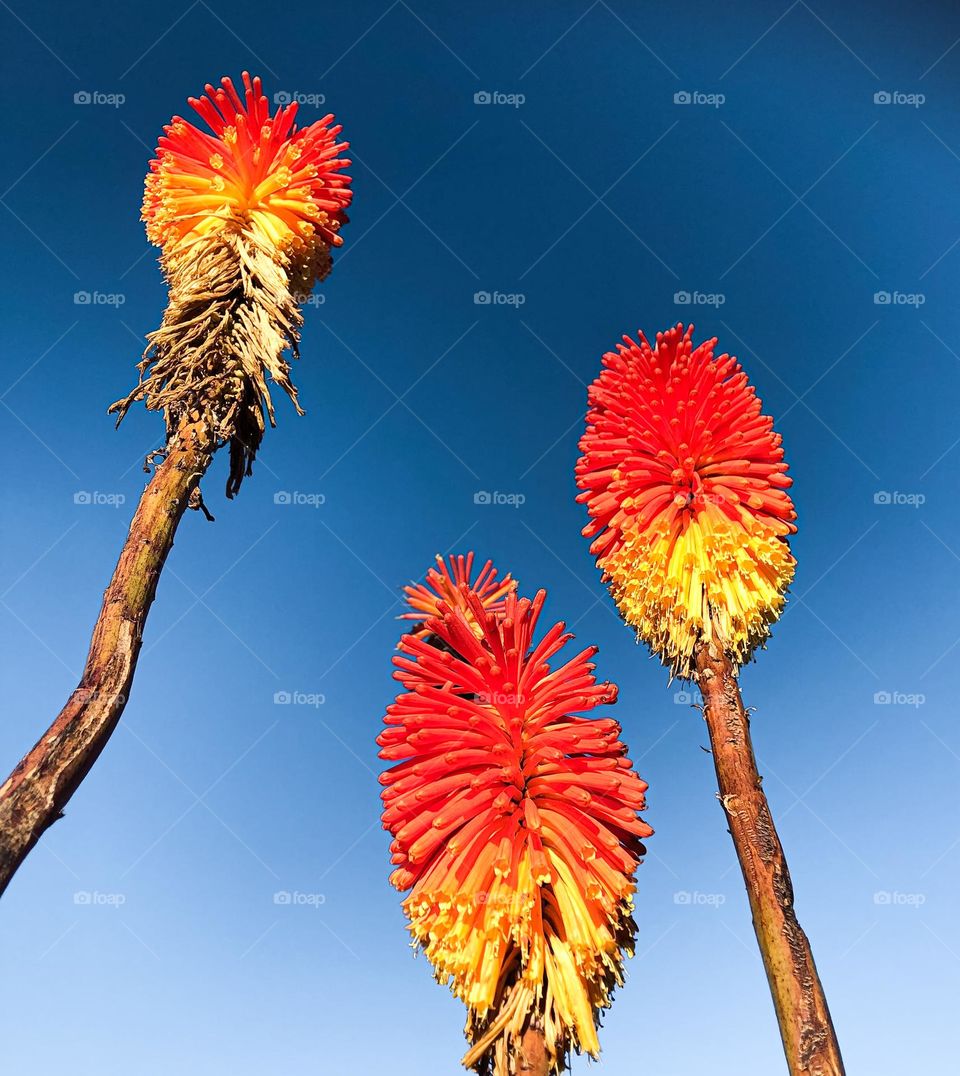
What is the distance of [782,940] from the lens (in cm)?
593

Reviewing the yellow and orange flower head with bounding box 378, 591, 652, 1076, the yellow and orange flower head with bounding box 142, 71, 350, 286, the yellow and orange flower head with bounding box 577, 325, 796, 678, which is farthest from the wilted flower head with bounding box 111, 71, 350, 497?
the yellow and orange flower head with bounding box 577, 325, 796, 678

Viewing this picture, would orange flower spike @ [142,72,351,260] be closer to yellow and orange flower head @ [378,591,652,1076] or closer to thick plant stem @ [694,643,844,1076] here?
yellow and orange flower head @ [378,591,652,1076]

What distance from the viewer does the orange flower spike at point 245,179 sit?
7840 millimetres

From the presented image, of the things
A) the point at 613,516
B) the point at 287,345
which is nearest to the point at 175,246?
the point at 287,345

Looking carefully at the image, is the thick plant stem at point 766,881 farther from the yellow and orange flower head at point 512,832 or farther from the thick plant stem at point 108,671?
the thick plant stem at point 108,671

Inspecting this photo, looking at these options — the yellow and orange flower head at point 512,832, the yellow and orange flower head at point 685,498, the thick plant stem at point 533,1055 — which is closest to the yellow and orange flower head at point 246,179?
the yellow and orange flower head at point 685,498

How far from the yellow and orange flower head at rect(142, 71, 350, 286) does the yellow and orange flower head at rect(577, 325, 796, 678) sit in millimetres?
3159

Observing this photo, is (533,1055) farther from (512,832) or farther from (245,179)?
(245,179)

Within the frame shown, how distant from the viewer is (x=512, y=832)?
5867 millimetres

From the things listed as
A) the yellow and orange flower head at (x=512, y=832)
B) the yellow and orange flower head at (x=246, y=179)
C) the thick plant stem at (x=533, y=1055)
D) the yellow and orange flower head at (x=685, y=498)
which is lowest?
the thick plant stem at (x=533, y=1055)

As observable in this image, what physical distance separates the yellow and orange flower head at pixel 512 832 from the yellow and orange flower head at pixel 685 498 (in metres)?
1.32

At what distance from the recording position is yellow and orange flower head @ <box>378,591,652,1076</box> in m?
5.53

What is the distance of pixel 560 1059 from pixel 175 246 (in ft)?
22.8

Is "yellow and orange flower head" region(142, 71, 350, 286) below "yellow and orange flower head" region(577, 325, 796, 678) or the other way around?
the other way around
